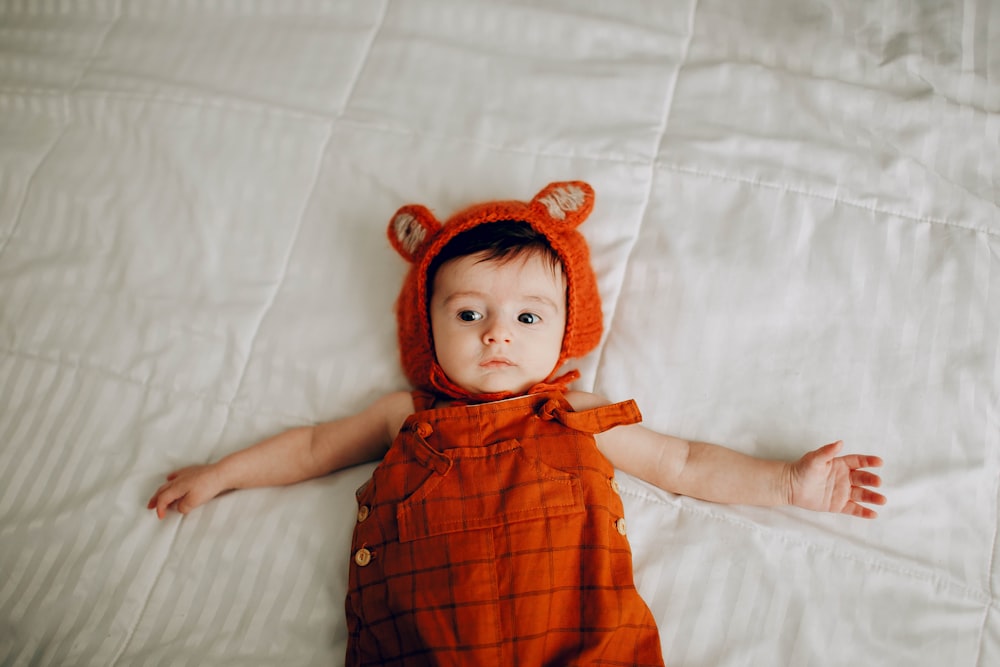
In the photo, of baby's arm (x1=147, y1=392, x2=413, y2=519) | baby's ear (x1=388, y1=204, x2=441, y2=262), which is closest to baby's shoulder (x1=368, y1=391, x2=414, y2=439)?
baby's arm (x1=147, y1=392, x2=413, y2=519)

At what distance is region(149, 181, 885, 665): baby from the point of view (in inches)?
40.6

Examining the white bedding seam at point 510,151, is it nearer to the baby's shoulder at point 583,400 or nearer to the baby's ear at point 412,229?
the baby's ear at point 412,229

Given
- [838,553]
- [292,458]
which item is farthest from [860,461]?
[292,458]

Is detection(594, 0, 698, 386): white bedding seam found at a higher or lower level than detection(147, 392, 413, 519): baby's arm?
higher

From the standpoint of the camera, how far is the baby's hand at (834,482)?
111 centimetres

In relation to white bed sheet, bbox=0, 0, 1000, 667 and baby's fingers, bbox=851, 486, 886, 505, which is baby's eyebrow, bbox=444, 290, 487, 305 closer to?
white bed sheet, bbox=0, 0, 1000, 667

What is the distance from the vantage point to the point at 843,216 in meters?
1.29

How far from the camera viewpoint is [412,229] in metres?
1.24

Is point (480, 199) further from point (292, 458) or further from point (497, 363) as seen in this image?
point (292, 458)

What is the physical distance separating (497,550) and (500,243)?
1.47ft

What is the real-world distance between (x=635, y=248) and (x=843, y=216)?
13.8 inches

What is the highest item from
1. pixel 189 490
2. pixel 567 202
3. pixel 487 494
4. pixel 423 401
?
pixel 567 202

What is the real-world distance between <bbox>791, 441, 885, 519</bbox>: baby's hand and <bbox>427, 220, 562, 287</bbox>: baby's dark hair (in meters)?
0.47

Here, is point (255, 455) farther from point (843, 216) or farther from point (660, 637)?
point (843, 216)
